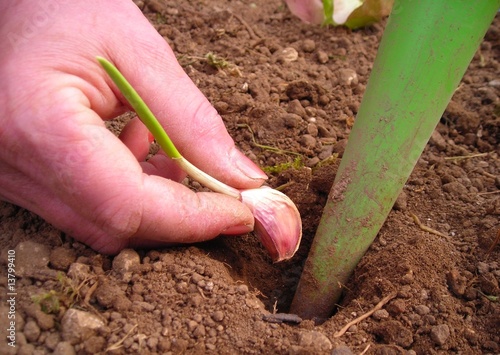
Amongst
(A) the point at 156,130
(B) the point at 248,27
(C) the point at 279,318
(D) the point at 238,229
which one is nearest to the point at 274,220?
(D) the point at 238,229

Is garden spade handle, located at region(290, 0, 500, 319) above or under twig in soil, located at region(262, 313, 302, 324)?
above

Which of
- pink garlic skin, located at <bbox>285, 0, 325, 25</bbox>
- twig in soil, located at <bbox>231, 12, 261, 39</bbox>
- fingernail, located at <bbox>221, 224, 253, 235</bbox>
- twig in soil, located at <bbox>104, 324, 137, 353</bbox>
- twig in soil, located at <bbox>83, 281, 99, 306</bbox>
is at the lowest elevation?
twig in soil, located at <bbox>83, 281, 99, 306</bbox>

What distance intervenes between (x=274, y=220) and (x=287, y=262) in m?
0.27

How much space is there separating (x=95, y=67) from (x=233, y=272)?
52 cm

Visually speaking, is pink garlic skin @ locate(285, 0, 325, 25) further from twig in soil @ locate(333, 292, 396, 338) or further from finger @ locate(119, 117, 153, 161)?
twig in soil @ locate(333, 292, 396, 338)

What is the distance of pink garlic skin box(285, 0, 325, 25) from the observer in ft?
6.33

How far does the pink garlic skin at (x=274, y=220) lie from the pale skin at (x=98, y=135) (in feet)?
0.10

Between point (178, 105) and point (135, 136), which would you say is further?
point (135, 136)

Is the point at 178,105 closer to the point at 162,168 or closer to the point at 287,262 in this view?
the point at 162,168

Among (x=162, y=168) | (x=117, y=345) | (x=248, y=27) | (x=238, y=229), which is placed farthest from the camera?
(x=248, y=27)

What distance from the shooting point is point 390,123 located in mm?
1059

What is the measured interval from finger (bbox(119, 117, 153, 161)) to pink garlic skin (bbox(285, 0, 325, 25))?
92cm

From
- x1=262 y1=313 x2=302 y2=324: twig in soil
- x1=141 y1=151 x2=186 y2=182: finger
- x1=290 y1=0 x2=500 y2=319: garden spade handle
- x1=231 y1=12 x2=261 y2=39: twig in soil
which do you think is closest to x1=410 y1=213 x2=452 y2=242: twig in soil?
x1=290 y1=0 x2=500 y2=319: garden spade handle

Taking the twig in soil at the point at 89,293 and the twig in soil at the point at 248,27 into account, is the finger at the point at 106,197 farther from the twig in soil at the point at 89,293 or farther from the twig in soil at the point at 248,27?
the twig in soil at the point at 248,27
